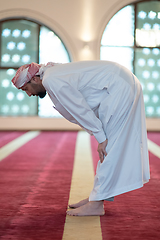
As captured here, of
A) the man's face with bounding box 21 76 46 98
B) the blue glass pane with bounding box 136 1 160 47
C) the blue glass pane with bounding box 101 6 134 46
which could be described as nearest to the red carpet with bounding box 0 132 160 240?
the man's face with bounding box 21 76 46 98

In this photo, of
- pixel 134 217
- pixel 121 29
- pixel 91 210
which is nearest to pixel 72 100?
pixel 91 210

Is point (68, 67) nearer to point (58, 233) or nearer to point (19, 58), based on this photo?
point (58, 233)

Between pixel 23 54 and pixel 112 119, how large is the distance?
711 cm

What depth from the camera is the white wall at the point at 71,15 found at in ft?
26.8

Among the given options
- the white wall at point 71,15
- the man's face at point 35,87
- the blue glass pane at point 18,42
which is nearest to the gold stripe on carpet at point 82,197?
the man's face at point 35,87

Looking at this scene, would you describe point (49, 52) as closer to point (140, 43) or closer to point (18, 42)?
point (18, 42)

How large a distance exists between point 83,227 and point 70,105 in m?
0.70

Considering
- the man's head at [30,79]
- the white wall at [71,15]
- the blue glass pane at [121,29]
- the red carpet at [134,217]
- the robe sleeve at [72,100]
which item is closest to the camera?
the red carpet at [134,217]

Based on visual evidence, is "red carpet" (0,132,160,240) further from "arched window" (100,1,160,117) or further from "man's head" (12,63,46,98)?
"arched window" (100,1,160,117)

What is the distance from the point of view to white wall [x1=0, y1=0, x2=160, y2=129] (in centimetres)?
817

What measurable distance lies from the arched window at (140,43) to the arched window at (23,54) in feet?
4.48

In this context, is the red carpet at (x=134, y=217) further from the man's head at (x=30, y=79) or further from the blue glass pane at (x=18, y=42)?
the blue glass pane at (x=18, y=42)

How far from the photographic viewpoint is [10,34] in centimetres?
845

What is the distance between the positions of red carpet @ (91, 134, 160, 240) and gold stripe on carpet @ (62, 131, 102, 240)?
0.20 feet
